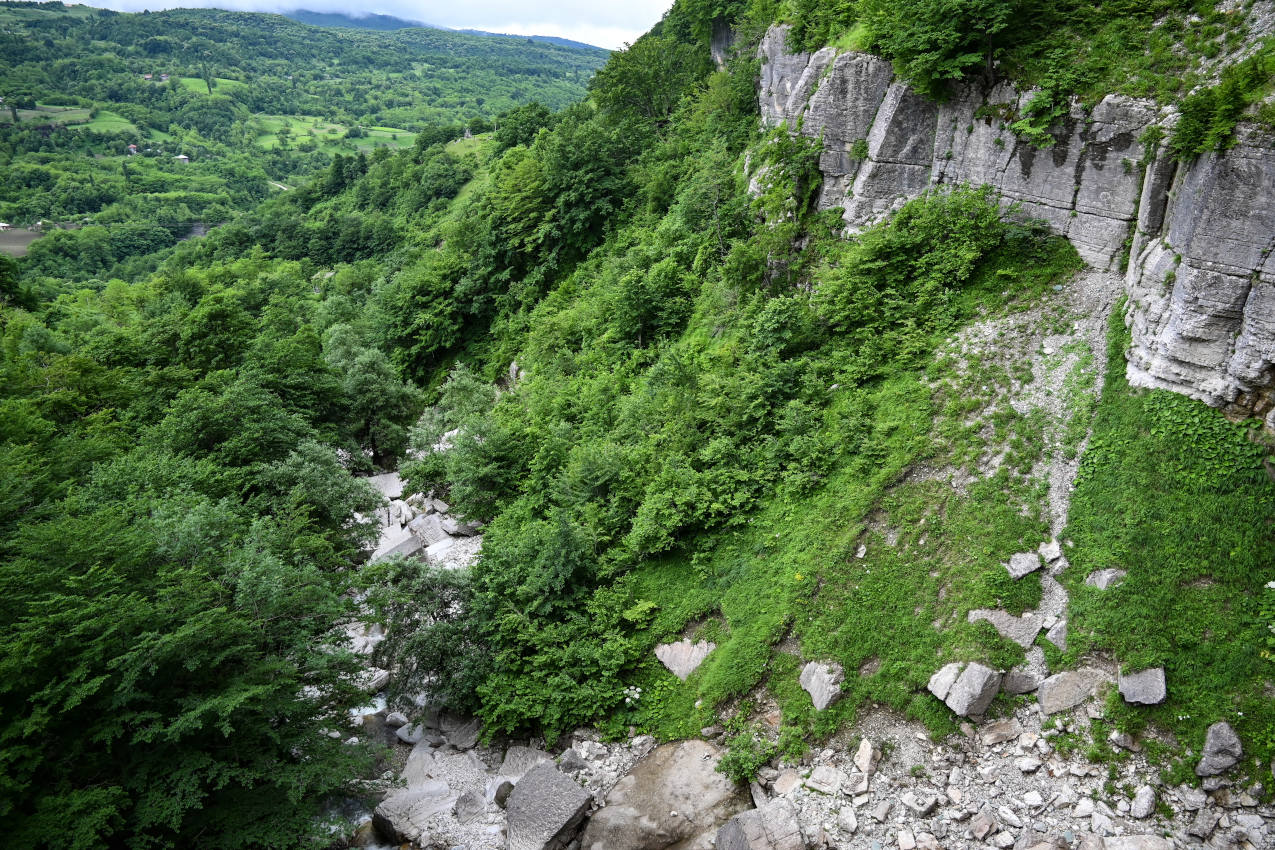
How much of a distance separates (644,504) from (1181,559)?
12011mm

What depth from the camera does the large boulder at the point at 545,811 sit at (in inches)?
506

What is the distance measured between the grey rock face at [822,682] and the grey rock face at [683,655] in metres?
2.54

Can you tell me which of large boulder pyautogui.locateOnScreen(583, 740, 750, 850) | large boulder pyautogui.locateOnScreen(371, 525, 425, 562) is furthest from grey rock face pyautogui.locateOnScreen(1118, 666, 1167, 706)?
large boulder pyautogui.locateOnScreen(371, 525, 425, 562)

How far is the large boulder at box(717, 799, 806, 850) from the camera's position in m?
11.6

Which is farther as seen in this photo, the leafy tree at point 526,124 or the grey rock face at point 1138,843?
the leafy tree at point 526,124

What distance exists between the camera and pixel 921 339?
17.8 m

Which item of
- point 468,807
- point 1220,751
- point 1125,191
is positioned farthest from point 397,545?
point 1125,191

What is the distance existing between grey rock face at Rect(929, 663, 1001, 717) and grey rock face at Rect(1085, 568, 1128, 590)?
2.73 metres

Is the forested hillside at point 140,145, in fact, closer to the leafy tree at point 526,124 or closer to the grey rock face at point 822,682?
the leafy tree at point 526,124

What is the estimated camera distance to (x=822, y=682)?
13.6 metres

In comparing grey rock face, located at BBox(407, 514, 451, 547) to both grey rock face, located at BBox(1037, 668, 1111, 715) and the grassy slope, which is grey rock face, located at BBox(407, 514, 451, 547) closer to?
the grassy slope

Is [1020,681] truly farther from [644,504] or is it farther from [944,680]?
[644,504]

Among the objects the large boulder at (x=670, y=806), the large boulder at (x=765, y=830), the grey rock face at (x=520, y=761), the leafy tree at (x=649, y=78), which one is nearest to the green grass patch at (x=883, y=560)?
the large boulder at (x=670, y=806)

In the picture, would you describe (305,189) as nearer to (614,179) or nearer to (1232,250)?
(614,179)
